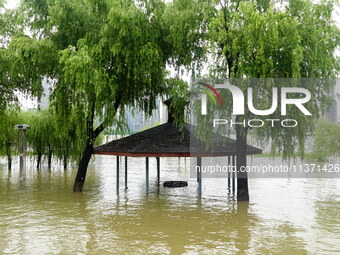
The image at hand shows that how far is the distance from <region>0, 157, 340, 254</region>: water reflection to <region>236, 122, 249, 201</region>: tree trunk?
504 millimetres

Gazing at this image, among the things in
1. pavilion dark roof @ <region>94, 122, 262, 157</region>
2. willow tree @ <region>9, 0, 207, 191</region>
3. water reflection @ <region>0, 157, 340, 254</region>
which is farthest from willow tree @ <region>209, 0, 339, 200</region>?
water reflection @ <region>0, 157, 340, 254</region>

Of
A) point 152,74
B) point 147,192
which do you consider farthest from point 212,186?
point 152,74

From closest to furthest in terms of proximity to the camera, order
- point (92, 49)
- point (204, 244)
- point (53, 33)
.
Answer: point (204, 244), point (92, 49), point (53, 33)

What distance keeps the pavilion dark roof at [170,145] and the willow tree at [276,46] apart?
1274 millimetres

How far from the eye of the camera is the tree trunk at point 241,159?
17422 mm

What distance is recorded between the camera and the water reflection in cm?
1147

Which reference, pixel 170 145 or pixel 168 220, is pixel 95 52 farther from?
pixel 168 220

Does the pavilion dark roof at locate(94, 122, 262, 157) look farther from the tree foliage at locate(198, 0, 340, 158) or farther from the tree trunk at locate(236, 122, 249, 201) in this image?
the tree foliage at locate(198, 0, 340, 158)

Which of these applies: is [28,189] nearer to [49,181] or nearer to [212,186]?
[49,181]

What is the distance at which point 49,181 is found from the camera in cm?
2688

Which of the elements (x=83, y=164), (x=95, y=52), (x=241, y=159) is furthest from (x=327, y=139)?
(x=95, y=52)

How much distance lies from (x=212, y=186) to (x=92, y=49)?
30.7 ft

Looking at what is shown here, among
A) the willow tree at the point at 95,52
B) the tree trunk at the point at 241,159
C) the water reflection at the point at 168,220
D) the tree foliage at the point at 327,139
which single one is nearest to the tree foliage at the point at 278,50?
the tree trunk at the point at 241,159

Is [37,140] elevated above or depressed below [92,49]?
below
